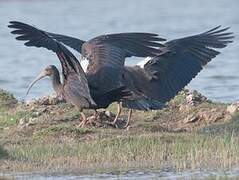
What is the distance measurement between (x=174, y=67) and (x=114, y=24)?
26867 mm

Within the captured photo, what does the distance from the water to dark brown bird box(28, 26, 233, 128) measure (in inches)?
179

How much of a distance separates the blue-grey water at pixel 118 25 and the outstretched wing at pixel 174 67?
9.91 feet

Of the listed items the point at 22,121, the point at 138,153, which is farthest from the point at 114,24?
the point at 138,153

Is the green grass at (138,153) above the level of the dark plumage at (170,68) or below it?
below

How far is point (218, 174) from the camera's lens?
10.3 metres

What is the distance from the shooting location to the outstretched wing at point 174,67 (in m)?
13.6

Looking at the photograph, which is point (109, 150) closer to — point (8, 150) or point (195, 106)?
point (8, 150)

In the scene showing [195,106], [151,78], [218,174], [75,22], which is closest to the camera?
[218,174]

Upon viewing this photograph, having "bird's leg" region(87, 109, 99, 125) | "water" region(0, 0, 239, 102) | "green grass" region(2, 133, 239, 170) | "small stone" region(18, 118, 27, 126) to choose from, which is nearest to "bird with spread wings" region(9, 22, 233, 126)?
"bird's leg" region(87, 109, 99, 125)

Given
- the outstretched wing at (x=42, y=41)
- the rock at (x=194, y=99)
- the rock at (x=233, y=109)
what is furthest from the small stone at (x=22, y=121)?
the rock at (x=233, y=109)

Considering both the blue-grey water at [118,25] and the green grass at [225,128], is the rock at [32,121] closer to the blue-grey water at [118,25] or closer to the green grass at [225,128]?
the green grass at [225,128]

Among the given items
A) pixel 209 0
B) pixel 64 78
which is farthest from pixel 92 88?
pixel 209 0

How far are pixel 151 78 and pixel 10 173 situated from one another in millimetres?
3372

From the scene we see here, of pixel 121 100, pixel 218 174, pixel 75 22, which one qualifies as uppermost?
pixel 75 22
